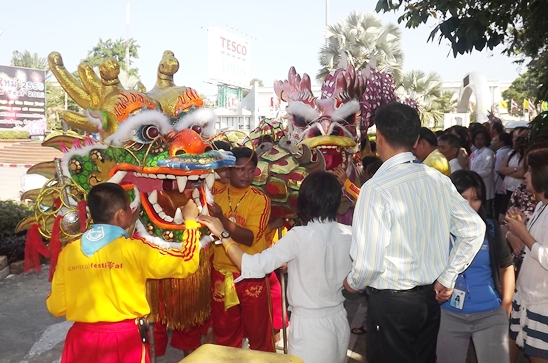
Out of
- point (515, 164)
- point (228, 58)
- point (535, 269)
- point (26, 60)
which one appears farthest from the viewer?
point (26, 60)

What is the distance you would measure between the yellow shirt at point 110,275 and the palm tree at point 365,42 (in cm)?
1902

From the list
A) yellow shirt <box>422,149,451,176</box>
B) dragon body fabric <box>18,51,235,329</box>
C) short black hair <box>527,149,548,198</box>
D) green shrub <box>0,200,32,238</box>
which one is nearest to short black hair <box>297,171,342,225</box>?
dragon body fabric <box>18,51,235,329</box>

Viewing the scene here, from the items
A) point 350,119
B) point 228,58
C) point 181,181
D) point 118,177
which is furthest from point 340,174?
point 228,58

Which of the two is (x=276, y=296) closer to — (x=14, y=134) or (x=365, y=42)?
(x=365, y=42)

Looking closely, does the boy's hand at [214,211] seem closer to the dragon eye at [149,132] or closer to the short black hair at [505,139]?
the dragon eye at [149,132]

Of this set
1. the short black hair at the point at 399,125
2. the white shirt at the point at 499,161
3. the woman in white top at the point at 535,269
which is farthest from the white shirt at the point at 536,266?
the white shirt at the point at 499,161

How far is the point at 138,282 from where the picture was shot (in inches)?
94.5

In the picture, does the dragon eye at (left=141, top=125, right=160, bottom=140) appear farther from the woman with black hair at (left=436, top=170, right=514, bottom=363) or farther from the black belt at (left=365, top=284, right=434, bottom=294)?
the woman with black hair at (left=436, top=170, right=514, bottom=363)

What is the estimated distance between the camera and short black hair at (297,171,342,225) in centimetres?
250

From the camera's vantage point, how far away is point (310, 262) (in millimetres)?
2465

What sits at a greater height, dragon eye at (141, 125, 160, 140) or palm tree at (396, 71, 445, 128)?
palm tree at (396, 71, 445, 128)

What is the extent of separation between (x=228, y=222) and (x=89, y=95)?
1099 mm

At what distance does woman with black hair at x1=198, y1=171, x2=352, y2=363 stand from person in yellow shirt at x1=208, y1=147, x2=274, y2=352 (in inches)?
32.9

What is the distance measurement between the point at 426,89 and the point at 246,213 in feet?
67.4
